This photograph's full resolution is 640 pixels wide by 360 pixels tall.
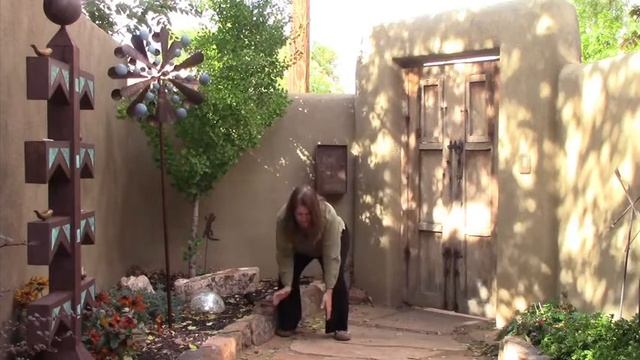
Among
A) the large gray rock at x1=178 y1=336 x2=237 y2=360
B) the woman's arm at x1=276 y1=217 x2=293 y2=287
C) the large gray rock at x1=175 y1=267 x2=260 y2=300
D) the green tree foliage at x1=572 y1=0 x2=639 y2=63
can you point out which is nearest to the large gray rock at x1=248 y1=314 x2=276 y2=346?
the woman's arm at x1=276 y1=217 x2=293 y2=287

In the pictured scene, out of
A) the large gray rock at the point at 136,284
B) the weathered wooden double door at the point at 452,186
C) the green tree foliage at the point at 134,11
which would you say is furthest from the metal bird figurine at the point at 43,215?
the green tree foliage at the point at 134,11

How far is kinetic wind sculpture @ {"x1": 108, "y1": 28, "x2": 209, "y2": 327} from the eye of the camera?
508 centimetres

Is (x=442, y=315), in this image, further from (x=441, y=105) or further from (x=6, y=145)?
(x=6, y=145)

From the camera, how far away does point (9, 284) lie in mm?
3809

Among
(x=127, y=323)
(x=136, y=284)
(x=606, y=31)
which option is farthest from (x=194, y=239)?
(x=606, y=31)

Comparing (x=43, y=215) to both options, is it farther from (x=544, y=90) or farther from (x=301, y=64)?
(x=301, y=64)

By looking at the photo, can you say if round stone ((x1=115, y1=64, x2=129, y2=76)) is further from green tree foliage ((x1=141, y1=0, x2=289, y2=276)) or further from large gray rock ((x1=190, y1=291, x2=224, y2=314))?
large gray rock ((x1=190, y1=291, x2=224, y2=314))

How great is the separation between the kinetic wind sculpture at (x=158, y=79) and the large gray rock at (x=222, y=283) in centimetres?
73

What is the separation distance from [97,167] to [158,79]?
101 cm

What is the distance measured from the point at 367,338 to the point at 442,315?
1.15m

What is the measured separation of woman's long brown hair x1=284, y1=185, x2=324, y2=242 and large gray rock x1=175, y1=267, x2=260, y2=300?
1.23m

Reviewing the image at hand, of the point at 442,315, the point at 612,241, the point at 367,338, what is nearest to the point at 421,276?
the point at 442,315

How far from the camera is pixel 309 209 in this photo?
4.86 metres

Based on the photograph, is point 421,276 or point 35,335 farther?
point 421,276
